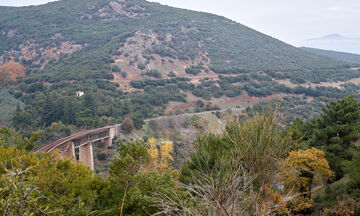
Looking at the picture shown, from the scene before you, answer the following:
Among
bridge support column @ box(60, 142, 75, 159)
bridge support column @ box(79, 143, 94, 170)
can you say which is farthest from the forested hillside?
bridge support column @ box(79, 143, 94, 170)

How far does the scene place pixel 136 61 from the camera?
3091 inches

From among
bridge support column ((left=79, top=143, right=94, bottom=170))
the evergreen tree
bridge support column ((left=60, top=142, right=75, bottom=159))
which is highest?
the evergreen tree

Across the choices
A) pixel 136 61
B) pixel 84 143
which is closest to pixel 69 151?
pixel 84 143

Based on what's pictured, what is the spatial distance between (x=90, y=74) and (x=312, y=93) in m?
50.8

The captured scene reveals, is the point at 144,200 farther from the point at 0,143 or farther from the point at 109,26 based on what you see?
the point at 109,26

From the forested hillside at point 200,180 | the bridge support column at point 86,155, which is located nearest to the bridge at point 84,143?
the bridge support column at point 86,155

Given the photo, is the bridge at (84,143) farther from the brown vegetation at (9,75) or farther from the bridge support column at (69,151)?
the brown vegetation at (9,75)

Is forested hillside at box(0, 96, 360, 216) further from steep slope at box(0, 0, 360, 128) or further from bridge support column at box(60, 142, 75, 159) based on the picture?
steep slope at box(0, 0, 360, 128)

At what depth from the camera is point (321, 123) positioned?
21047 mm

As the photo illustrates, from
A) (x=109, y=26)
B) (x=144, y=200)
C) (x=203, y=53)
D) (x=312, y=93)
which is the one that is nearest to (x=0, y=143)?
(x=144, y=200)

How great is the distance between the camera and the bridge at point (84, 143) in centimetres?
2748

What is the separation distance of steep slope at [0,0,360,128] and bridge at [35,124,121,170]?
4.80 metres

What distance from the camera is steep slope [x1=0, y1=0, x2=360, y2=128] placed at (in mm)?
52594

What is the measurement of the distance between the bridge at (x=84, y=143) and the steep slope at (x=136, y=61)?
4799 millimetres
